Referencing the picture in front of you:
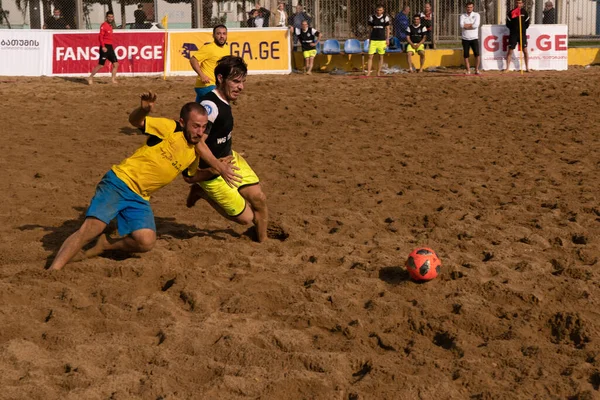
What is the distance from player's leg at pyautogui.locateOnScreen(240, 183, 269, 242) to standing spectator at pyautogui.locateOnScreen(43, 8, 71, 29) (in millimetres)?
16840

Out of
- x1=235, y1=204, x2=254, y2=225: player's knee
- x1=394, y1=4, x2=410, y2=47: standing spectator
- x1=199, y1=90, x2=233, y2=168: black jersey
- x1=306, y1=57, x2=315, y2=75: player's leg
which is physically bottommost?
x1=235, y1=204, x2=254, y2=225: player's knee

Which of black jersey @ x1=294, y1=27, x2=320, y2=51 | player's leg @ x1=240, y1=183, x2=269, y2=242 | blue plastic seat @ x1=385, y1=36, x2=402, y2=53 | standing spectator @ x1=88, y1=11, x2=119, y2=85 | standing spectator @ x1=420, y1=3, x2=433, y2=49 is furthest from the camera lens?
standing spectator @ x1=420, y1=3, x2=433, y2=49

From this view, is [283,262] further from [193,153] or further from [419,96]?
[419,96]

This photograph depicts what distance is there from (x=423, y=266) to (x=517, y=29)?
51.3 feet

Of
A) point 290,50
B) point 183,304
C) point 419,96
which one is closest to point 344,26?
point 290,50

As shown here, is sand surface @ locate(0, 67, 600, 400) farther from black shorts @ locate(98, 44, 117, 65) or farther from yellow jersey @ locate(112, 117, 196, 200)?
black shorts @ locate(98, 44, 117, 65)

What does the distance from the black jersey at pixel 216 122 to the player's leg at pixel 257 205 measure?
0.44 m

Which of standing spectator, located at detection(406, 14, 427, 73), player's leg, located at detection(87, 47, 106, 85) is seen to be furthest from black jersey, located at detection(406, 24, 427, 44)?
player's leg, located at detection(87, 47, 106, 85)

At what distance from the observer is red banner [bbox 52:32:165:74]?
20859 mm

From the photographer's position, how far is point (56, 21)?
74.3ft

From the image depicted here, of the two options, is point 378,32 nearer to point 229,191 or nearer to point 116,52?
point 116,52

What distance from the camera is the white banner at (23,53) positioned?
813 inches

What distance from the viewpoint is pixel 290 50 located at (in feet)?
72.3

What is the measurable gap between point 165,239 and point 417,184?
3.40 metres
